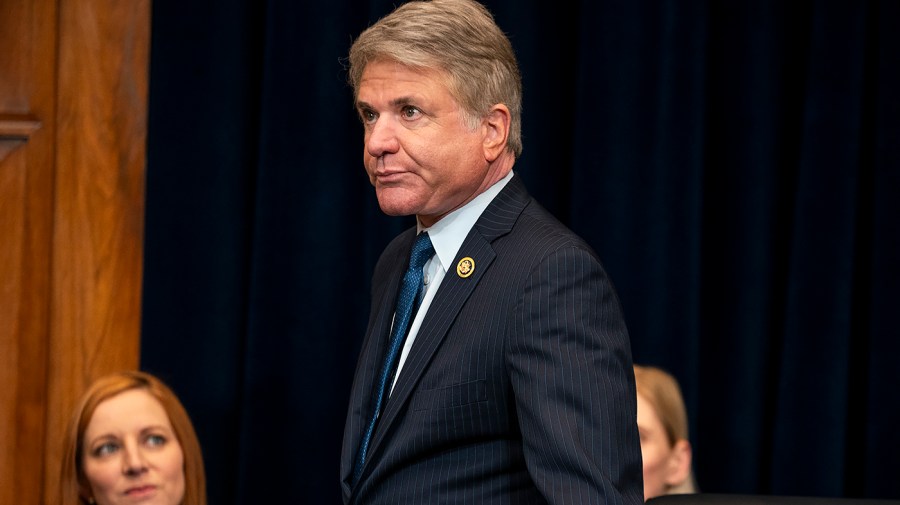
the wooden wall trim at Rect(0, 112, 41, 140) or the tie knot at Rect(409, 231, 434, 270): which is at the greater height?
the wooden wall trim at Rect(0, 112, 41, 140)

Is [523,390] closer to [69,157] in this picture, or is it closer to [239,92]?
[239,92]

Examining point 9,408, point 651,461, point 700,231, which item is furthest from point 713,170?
point 9,408

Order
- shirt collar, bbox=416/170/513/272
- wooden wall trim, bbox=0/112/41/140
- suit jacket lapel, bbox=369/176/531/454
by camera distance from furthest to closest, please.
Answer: wooden wall trim, bbox=0/112/41/140 → shirt collar, bbox=416/170/513/272 → suit jacket lapel, bbox=369/176/531/454

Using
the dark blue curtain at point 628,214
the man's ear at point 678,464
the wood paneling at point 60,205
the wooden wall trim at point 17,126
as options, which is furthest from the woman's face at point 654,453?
the wooden wall trim at point 17,126

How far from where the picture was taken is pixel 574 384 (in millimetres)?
1209

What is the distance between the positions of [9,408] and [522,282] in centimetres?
157

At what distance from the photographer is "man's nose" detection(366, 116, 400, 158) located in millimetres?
1428

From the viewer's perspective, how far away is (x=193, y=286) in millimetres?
2439

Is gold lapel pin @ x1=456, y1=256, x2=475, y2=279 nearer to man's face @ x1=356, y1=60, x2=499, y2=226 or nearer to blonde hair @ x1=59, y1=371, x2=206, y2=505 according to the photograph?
man's face @ x1=356, y1=60, x2=499, y2=226

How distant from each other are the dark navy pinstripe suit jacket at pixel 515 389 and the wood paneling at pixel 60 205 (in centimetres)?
125

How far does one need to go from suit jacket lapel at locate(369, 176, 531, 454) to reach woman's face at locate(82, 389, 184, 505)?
94 cm

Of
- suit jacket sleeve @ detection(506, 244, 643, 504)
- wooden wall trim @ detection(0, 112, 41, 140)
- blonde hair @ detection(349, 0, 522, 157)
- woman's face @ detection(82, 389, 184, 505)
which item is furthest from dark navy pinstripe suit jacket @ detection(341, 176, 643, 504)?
wooden wall trim @ detection(0, 112, 41, 140)

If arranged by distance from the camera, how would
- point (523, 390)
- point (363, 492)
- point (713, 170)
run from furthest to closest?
point (713, 170)
point (363, 492)
point (523, 390)

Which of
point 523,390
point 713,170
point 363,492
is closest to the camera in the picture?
point 523,390
